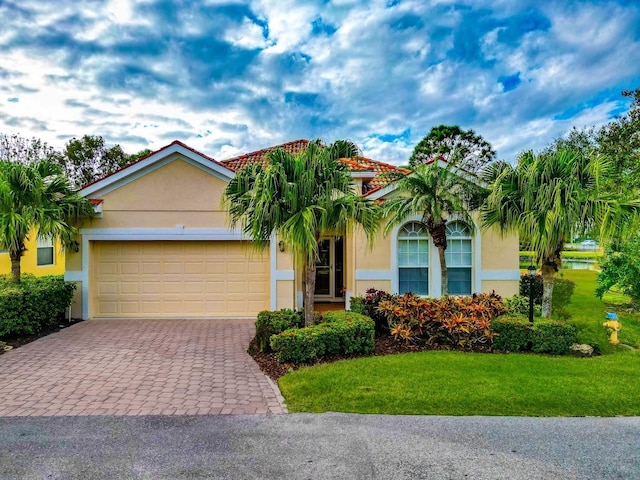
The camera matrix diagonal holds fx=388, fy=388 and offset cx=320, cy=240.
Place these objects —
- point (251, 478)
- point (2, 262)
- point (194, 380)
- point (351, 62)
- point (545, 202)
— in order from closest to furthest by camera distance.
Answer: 1. point (251, 478)
2. point (194, 380)
3. point (545, 202)
4. point (351, 62)
5. point (2, 262)

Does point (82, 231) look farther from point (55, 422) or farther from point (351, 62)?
point (351, 62)

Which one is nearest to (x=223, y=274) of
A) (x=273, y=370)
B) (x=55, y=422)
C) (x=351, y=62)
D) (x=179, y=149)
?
→ (x=179, y=149)

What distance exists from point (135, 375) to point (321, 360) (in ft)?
10.6

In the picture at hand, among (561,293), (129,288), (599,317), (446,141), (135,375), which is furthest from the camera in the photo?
(446,141)

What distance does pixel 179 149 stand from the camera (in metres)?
11.5

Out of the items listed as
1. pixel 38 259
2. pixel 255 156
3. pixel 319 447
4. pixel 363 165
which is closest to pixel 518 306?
pixel 363 165

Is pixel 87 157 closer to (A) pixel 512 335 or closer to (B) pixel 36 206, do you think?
(B) pixel 36 206

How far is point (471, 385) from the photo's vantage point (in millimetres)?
5871

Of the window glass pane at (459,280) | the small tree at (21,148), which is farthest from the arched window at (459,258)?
the small tree at (21,148)

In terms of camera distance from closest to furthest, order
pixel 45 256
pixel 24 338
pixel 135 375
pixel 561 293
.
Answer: pixel 135 375 < pixel 24 338 < pixel 561 293 < pixel 45 256

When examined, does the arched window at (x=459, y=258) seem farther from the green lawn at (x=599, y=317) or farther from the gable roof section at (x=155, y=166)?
the gable roof section at (x=155, y=166)

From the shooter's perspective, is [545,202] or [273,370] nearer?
[273,370]

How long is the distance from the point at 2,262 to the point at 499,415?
17656 mm

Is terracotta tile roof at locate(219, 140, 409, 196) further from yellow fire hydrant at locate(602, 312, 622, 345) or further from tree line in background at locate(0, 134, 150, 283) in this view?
yellow fire hydrant at locate(602, 312, 622, 345)
